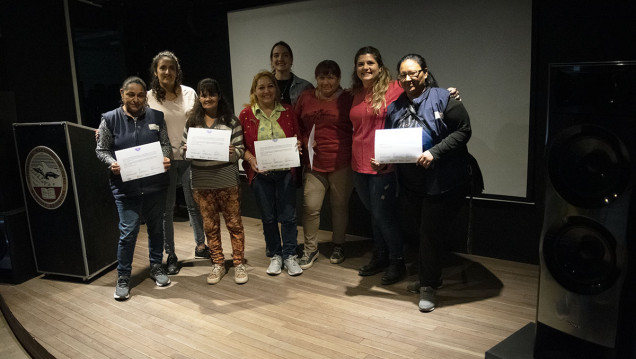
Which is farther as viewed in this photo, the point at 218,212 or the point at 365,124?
the point at 218,212

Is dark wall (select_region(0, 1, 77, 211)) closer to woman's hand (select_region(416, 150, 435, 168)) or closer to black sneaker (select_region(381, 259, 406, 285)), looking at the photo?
black sneaker (select_region(381, 259, 406, 285))

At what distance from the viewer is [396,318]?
2.75 meters

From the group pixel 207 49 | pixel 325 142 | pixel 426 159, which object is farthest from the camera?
pixel 207 49

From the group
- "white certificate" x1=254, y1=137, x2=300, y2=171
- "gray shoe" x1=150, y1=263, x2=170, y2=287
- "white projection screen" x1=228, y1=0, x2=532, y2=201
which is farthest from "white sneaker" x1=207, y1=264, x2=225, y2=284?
"white projection screen" x1=228, y1=0, x2=532, y2=201

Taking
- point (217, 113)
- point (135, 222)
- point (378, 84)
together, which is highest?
point (378, 84)

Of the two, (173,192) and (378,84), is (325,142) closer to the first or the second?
(378,84)

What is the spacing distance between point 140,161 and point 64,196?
764mm

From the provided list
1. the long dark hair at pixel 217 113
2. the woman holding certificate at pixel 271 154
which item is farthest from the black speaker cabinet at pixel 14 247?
the woman holding certificate at pixel 271 154

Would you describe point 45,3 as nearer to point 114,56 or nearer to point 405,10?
point 114,56

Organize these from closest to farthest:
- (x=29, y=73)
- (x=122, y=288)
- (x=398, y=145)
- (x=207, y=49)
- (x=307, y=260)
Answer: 1. (x=398, y=145)
2. (x=122, y=288)
3. (x=307, y=260)
4. (x=29, y=73)
5. (x=207, y=49)

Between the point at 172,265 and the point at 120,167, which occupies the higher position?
the point at 120,167

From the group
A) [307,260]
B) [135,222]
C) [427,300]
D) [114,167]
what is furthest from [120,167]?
[427,300]

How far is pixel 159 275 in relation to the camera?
133 inches

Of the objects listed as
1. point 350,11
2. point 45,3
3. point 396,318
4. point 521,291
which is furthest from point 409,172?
point 45,3
